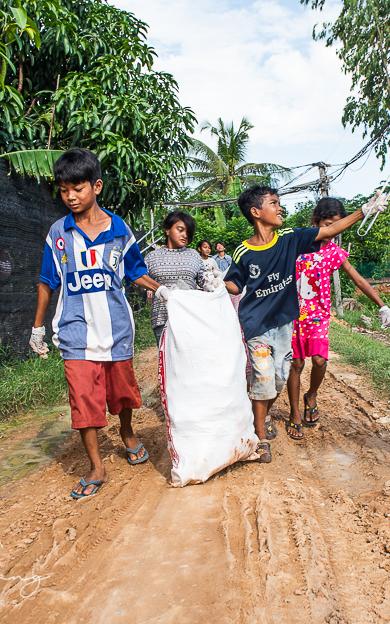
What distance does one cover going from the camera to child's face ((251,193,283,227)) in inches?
144

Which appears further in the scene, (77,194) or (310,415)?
(310,415)

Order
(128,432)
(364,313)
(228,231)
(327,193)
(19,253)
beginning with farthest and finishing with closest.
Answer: (228,231) < (364,313) < (327,193) < (19,253) < (128,432)

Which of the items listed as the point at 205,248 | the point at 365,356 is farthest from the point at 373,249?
the point at 365,356

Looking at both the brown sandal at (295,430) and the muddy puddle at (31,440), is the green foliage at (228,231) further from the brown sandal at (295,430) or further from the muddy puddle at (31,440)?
the brown sandal at (295,430)

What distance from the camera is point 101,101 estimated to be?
24.0 ft

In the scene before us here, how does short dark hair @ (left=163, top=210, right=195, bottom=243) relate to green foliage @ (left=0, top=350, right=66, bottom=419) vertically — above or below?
above

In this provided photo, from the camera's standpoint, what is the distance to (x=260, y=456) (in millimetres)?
3459

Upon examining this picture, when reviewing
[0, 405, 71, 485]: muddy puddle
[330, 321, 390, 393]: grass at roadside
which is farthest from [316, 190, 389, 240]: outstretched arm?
[330, 321, 390, 393]: grass at roadside

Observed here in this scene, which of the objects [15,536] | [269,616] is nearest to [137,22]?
[15,536]

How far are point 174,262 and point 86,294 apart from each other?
140 centimetres

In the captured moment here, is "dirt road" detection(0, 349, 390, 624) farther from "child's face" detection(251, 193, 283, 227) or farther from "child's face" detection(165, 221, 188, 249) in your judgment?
"child's face" detection(165, 221, 188, 249)

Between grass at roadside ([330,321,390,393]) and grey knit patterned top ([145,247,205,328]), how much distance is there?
7.98 feet

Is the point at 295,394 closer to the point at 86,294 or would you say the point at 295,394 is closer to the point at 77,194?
the point at 86,294

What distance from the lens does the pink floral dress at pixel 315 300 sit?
4293 millimetres
